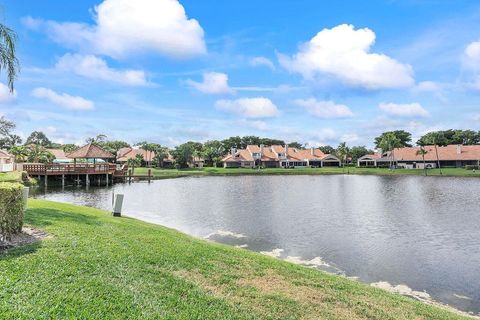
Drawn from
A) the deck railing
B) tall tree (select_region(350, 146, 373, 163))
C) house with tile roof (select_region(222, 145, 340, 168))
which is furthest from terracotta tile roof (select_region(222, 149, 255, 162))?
the deck railing

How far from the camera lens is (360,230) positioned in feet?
65.1

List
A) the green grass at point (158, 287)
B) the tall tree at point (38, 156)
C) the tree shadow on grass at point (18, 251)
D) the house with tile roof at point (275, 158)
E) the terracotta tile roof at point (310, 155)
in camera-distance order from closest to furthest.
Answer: the green grass at point (158, 287) < the tree shadow on grass at point (18, 251) < the tall tree at point (38, 156) < the house with tile roof at point (275, 158) < the terracotta tile roof at point (310, 155)

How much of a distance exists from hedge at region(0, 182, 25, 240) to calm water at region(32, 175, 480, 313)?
9966 millimetres

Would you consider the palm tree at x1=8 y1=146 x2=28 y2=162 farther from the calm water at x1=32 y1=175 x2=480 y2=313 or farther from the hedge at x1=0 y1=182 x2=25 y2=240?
the hedge at x1=0 y1=182 x2=25 y2=240

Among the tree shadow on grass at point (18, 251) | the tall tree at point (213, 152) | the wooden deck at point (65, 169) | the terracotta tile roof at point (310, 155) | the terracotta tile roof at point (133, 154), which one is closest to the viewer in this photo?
the tree shadow on grass at point (18, 251)

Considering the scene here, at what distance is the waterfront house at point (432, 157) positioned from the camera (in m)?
78.3

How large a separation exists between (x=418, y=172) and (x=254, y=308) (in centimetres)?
7626

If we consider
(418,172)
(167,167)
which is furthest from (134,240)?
(167,167)

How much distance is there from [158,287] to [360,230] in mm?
16006

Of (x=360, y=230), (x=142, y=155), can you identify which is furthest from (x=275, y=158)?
(x=360, y=230)

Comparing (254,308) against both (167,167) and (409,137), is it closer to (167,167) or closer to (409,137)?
(167,167)

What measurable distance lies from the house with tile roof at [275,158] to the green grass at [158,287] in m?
85.4

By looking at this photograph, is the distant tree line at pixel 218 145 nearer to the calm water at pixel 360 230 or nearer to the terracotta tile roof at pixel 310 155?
the terracotta tile roof at pixel 310 155

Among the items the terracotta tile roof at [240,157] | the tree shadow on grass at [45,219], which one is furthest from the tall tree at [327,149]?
the tree shadow on grass at [45,219]
